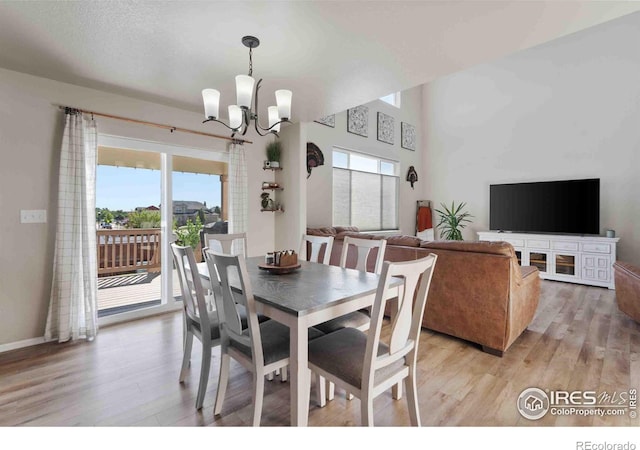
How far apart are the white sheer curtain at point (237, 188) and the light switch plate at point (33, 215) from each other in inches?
69.8

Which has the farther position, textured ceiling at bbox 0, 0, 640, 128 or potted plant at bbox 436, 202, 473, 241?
potted plant at bbox 436, 202, 473, 241

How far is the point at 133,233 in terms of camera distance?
3416mm

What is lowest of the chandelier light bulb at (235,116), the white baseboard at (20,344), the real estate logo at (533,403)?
the real estate logo at (533,403)

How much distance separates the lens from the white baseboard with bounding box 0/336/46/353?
2.61 metres

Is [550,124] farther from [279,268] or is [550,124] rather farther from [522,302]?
[279,268]

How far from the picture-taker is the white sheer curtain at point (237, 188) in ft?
12.6

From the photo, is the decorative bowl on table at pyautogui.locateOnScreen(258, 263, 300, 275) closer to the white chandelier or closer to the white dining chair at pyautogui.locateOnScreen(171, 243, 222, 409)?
the white dining chair at pyautogui.locateOnScreen(171, 243, 222, 409)

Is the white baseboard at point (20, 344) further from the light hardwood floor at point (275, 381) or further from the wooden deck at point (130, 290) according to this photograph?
the wooden deck at point (130, 290)

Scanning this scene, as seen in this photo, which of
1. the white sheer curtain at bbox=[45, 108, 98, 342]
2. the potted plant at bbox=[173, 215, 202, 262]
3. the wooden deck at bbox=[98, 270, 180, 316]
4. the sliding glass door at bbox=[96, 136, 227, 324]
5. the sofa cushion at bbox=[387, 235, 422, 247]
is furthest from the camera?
the potted plant at bbox=[173, 215, 202, 262]

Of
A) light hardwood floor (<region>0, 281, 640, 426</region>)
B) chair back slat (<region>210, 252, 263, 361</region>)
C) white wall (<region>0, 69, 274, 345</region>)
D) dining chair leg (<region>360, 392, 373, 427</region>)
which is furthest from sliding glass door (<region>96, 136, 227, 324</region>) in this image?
dining chair leg (<region>360, 392, 373, 427</region>)

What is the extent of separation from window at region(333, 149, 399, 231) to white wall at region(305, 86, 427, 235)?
16 cm

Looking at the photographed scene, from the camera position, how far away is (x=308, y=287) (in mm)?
1744

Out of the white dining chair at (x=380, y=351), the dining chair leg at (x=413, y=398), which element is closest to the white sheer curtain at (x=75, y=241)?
the white dining chair at (x=380, y=351)

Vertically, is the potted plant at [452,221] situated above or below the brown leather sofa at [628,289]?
above
